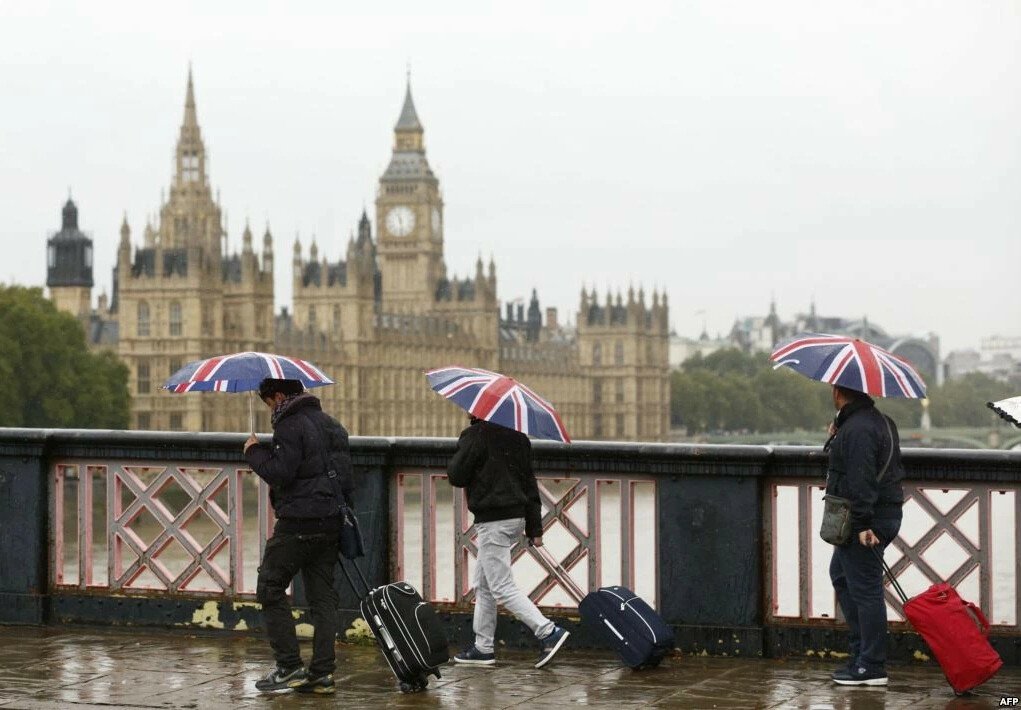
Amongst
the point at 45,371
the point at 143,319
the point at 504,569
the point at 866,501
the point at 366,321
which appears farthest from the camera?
the point at 366,321

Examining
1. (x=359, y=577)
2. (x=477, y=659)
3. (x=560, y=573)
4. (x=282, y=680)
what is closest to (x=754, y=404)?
(x=359, y=577)

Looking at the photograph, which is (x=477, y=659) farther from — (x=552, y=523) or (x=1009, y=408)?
(x=1009, y=408)

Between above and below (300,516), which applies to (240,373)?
above

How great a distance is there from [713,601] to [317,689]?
6.48ft

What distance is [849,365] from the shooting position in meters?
8.80

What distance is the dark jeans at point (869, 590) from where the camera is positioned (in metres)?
8.78

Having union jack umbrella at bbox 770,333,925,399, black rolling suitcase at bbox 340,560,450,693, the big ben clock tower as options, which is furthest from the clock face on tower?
black rolling suitcase at bbox 340,560,450,693

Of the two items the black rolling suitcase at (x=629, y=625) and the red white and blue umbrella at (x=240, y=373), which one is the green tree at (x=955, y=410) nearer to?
the black rolling suitcase at (x=629, y=625)

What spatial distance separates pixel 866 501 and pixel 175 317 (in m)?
92.0

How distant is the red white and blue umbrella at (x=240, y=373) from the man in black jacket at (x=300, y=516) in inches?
3.0

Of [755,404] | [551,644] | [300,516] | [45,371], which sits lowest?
[551,644]

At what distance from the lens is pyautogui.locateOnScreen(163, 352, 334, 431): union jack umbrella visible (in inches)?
350

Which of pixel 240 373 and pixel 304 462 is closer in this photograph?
pixel 304 462

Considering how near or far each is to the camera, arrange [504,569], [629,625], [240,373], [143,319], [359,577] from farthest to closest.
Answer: [143,319] → [359,577] → [504,569] → [629,625] → [240,373]
